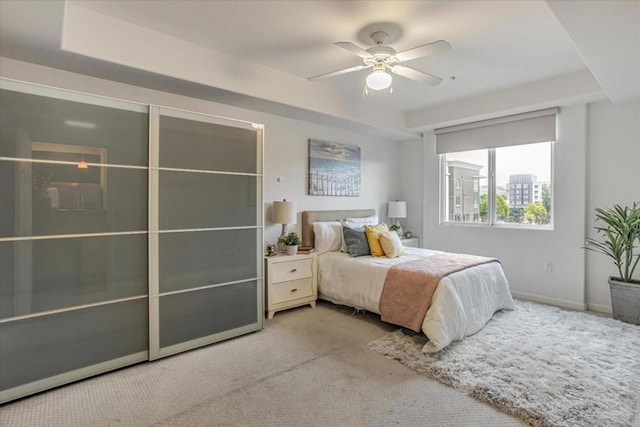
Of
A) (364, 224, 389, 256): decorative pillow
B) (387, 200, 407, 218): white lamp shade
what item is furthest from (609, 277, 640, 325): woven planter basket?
(387, 200, 407, 218): white lamp shade

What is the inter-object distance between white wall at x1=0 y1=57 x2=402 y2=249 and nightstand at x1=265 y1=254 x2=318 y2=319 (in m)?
0.51

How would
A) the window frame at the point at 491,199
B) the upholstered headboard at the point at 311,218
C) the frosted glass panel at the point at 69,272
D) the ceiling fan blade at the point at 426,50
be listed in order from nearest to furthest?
the frosted glass panel at the point at 69,272 → the ceiling fan blade at the point at 426,50 → the window frame at the point at 491,199 → the upholstered headboard at the point at 311,218

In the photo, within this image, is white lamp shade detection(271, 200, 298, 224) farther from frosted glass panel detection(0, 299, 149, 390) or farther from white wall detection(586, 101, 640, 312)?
white wall detection(586, 101, 640, 312)

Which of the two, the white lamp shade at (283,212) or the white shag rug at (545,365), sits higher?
the white lamp shade at (283,212)

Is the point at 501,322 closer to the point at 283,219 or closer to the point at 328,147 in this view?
the point at 283,219

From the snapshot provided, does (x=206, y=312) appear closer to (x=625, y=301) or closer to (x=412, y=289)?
(x=412, y=289)

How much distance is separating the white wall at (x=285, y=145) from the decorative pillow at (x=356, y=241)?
0.69 meters

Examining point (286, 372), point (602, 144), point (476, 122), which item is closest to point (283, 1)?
point (286, 372)

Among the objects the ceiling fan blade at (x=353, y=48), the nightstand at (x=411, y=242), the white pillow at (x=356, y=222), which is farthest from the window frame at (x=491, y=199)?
the ceiling fan blade at (x=353, y=48)

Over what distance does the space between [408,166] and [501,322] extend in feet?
10.3

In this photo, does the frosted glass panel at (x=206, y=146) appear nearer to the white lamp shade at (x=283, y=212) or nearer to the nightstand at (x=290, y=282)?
the white lamp shade at (x=283, y=212)

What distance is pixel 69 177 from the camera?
2316mm

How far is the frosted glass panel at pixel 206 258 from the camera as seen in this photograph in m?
2.74

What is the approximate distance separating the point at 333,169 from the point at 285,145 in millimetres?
887
